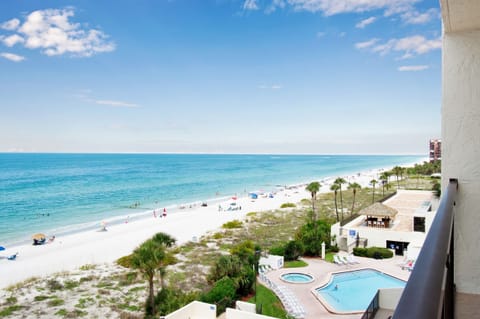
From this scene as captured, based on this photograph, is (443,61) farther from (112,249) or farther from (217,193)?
(217,193)

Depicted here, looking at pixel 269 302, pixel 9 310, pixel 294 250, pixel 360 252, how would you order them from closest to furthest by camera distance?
pixel 269 302, pixel 9 310, pixel 360 252, pixel 294 250

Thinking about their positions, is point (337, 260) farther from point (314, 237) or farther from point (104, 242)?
point (104, 242)

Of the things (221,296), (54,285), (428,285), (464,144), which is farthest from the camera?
(54,285)

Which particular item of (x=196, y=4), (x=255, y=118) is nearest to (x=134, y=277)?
(x=196, y=4)

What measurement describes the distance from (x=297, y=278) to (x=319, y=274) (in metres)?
1.04

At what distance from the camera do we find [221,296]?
39.4ft

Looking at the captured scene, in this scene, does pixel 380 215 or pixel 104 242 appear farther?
pixel 104 242

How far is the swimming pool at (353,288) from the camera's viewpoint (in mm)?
12188

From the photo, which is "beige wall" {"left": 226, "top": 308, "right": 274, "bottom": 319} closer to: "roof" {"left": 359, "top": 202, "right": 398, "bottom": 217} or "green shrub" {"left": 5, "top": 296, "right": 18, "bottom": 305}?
"green shrub" {"left": 5, "top": 296, "right": 18, "bottom": 305}

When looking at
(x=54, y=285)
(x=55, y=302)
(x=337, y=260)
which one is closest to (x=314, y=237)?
(x=337, y=260)

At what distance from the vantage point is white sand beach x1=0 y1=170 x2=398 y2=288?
62.4 feet

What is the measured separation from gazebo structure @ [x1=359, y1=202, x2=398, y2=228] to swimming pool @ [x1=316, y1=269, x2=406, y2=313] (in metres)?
4.79

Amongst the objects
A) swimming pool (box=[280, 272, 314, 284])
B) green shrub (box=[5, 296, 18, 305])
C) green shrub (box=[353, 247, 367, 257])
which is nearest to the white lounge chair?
green shrub (box=[353, 247, 367, 257])

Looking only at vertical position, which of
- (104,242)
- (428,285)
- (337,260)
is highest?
(428,285)
